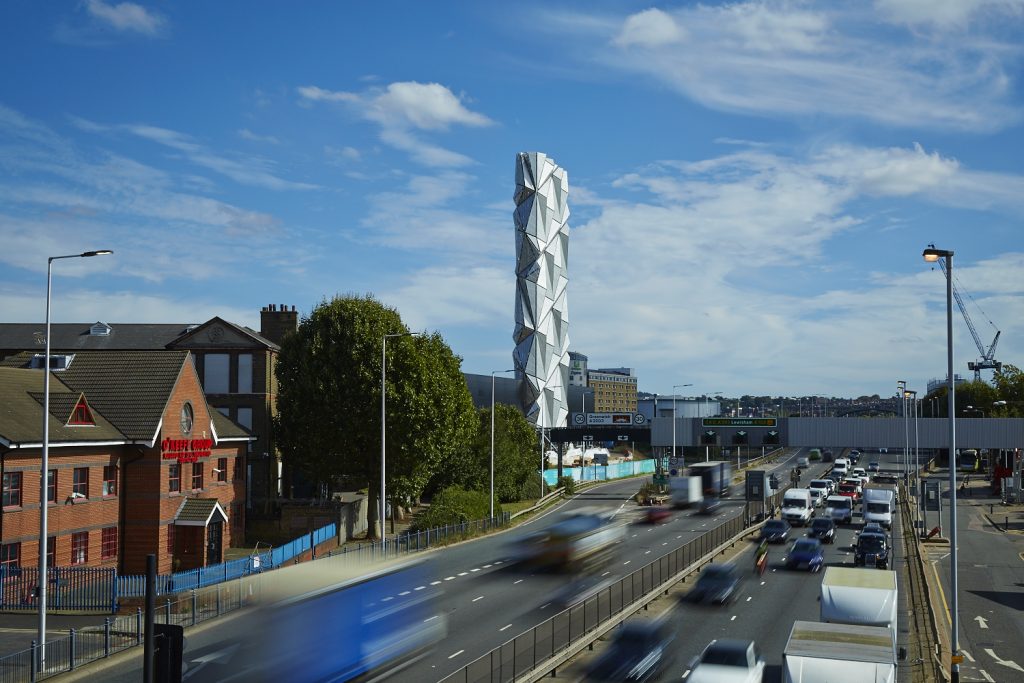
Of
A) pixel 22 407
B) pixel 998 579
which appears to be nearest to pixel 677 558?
pixel 998 579

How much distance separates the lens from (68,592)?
3728cm

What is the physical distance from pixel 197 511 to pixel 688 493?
1579 inches

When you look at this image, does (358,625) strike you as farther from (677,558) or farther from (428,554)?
(428,554)

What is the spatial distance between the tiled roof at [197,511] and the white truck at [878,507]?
42940 millimetres

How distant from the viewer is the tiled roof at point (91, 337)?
257ft

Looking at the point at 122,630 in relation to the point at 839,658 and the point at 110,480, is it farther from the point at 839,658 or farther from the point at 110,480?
the point at 839,658

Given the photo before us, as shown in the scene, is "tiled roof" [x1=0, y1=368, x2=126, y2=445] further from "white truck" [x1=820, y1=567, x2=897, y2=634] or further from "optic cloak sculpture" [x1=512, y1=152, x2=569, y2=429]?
"optic cloak sculpture" [x1=512, y1=152, x2=569, y2=429]

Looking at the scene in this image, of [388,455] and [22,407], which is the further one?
[388,455]

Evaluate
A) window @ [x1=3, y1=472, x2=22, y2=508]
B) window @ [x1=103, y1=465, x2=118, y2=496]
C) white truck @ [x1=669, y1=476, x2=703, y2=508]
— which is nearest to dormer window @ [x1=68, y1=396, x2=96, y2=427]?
window @ [x1=103, y1=465, x2=118, y2=496]

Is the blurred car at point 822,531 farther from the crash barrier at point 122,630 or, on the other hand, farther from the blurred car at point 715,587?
the crash barrier at point 122,630

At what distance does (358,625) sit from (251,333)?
47603mm

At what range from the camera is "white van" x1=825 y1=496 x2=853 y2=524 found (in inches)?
2776

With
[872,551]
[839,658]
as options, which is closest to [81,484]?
[839,658]

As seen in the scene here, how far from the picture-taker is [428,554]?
167 feet
